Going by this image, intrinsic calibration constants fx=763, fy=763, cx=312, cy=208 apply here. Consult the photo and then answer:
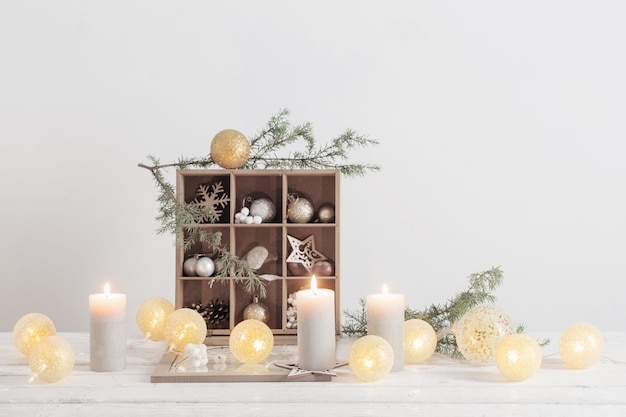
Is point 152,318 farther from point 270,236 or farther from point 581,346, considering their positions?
point 581,346

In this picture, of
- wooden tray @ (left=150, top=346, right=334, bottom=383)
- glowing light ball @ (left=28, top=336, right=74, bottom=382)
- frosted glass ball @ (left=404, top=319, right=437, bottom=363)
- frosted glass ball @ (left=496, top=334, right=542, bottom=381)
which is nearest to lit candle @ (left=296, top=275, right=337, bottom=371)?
wooden tray @ (left=150, top=346, right=334, bottom=383)

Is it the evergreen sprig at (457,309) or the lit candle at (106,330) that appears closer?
the lit candle at (106,330)

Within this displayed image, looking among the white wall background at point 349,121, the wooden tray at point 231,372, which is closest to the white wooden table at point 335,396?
the wooden tray at point 231,372

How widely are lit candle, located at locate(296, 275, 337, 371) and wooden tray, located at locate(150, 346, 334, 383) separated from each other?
29mm

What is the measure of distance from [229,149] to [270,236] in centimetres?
23

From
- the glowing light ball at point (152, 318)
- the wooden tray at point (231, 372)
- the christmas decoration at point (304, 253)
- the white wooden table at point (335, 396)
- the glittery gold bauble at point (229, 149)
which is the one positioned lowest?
the white wooden table at point (335, 396)

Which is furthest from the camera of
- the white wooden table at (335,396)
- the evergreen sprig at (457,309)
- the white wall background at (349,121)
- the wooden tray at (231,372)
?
the white wall background at (349,121)

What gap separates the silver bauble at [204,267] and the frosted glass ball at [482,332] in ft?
1.78

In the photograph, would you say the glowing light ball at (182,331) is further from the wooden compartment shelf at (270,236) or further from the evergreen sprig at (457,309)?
the evergreen sprig at (457,309)

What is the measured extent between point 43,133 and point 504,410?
1995 mm

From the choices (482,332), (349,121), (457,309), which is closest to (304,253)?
(457,309)

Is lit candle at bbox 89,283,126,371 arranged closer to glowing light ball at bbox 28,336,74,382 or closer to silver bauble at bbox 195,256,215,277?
glowing light ball at bbox 28,336,74,382

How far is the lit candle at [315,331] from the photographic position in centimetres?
128

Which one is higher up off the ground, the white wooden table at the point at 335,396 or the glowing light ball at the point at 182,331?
the glowing light ball at the point at 182,331
